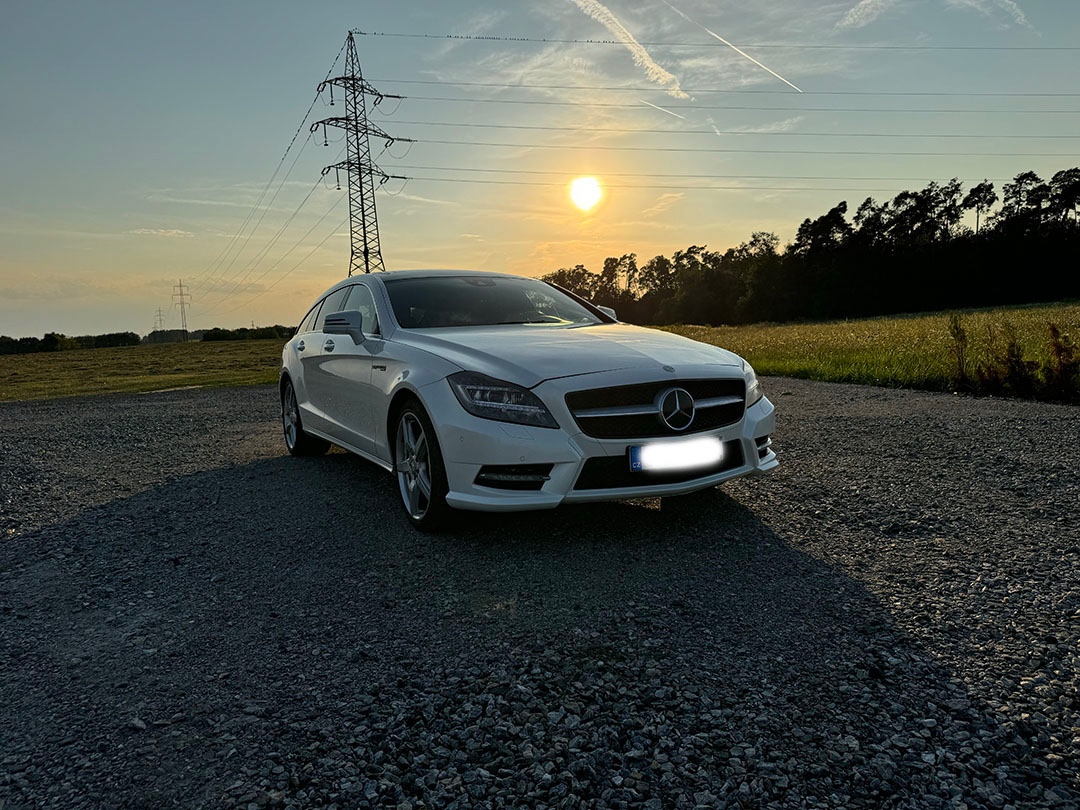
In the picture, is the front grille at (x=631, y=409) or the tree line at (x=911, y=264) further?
the tree line at (x=911, y=264)

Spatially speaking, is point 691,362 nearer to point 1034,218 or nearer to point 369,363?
point 369,363

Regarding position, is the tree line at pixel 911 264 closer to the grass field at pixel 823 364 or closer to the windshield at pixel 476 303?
the grass field at pixel 823 364

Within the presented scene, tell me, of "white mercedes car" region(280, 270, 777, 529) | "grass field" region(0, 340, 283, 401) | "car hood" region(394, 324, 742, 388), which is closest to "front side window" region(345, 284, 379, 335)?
"white mercedes car" region(280, 270, 777, 529)

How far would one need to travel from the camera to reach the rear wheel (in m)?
7.37

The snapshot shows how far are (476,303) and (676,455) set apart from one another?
220cm

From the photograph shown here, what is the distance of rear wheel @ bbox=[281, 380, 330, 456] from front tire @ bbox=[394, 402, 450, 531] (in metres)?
2.64

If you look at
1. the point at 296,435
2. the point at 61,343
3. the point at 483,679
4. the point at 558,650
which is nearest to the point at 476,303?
the point at 296,435

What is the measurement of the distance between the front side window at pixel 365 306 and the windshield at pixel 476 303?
6.9 inches

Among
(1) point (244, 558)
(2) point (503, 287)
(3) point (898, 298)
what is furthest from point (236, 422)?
(3) point (898, 298)

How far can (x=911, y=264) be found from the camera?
80562 millimetres

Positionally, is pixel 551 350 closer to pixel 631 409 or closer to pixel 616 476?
pixel 631 409

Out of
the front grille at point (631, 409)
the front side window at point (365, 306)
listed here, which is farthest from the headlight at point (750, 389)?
the front side window at point (365, 306)

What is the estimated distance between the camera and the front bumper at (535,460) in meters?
4.05

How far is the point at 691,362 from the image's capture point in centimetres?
Result: 454
